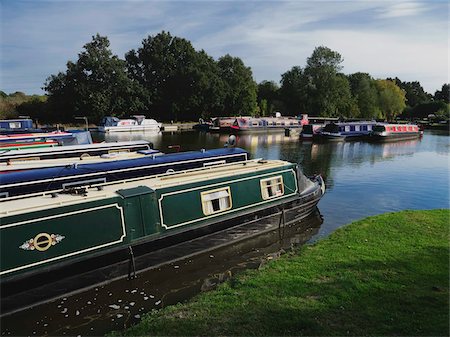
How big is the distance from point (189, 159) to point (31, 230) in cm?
741

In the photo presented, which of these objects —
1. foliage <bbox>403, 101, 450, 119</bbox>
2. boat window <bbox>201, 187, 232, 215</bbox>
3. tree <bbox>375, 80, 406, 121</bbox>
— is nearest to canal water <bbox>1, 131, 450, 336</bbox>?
boat window <bbox>201, 187, 232, 215</bbox>

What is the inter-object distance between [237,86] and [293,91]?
1235cm

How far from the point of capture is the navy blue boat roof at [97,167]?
10.7 meters

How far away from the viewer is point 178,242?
10.1 metres

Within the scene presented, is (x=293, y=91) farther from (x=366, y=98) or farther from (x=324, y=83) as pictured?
(x=366, y=98)

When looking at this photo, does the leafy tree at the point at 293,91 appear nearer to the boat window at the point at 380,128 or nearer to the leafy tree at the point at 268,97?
the leafy tree at the point at 268,97

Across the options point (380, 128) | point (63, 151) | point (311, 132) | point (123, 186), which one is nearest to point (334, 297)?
point (123, 186)

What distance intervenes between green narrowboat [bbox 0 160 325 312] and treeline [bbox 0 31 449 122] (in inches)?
2144

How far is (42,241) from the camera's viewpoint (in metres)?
7.87

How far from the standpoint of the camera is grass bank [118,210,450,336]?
20.3 ft

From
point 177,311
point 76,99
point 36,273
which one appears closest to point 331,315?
point 177,311

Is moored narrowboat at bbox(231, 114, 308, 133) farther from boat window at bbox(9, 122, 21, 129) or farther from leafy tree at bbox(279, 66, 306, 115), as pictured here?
boat window at bbox(9, 122, 21, 129)

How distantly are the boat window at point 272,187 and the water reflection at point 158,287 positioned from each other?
958mm

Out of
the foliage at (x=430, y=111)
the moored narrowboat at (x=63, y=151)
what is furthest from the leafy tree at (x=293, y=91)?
the moored narrowboat at (x=63, y=151)
